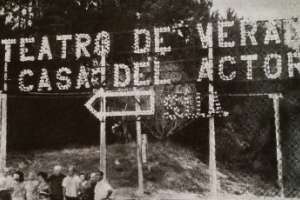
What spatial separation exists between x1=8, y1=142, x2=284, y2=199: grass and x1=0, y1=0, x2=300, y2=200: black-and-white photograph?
39 mm

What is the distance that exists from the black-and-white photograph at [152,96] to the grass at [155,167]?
0.04 m

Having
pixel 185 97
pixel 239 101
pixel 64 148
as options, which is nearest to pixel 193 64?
pixel 185 97

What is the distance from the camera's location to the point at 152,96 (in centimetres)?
1434

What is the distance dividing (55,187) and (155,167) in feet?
20.8

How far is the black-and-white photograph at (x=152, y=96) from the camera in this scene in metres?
14.5

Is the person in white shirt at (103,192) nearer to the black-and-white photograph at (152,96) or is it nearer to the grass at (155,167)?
the black-and-white photograph at (152,96)

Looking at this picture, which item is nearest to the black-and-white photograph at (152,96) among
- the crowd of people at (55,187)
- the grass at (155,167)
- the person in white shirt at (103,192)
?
the grass at (155,167)

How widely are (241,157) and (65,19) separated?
21.3 ft

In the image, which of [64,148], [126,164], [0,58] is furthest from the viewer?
[64,148]

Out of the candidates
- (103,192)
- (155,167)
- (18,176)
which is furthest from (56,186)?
(155,167)

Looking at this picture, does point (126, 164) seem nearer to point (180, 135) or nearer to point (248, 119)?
point (180, 135)

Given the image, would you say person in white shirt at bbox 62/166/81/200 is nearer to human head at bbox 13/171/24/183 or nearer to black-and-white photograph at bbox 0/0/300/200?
human head at bbox 13/171/24/183

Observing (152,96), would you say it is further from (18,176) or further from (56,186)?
(18,176)

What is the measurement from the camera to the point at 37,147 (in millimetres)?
19078
